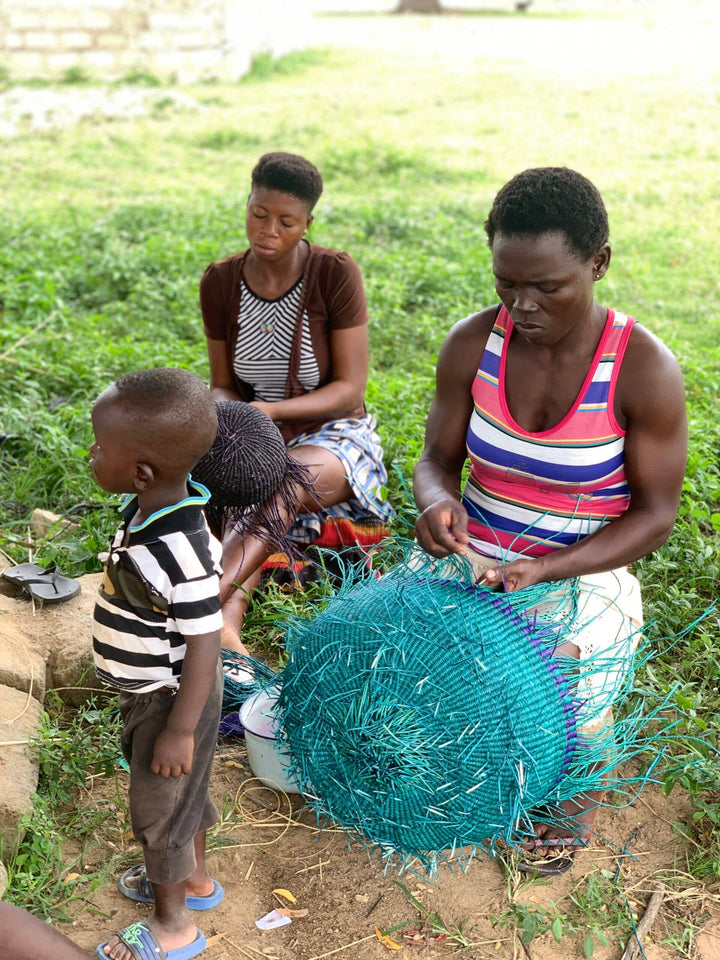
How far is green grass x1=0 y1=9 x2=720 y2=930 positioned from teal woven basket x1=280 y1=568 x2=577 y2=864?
1.90 ft

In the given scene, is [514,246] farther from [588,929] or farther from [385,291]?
[385,291]

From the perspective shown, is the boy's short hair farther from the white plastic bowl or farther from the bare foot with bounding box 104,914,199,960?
the bare foot with bounding box 104,914,199,960

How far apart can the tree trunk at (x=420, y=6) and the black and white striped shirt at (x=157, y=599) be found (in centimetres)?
2339

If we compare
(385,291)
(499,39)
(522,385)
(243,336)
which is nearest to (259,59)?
(499,39)

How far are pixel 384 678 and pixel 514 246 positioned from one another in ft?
2.97

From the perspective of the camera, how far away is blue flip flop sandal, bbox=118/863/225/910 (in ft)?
7.06

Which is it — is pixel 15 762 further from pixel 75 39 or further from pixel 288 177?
pixel 75 39

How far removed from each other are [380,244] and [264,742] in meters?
4.52

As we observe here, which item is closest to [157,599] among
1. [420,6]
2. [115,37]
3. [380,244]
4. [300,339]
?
[300,339]

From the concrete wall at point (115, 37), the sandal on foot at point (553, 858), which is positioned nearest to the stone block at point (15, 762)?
the sandal on foot at point (553, 858)

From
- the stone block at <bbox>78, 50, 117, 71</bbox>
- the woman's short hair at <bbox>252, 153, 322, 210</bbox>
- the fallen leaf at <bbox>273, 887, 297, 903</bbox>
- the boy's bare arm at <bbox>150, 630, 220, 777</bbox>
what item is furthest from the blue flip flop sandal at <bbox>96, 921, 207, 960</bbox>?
the stone block at <bbox>78, 50, 117, 71</bbox>

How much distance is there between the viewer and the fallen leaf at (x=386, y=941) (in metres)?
2.09

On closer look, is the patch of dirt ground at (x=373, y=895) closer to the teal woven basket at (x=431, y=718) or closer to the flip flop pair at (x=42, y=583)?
the teal woven basket at (x=431, y=718)

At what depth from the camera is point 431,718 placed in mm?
1931
